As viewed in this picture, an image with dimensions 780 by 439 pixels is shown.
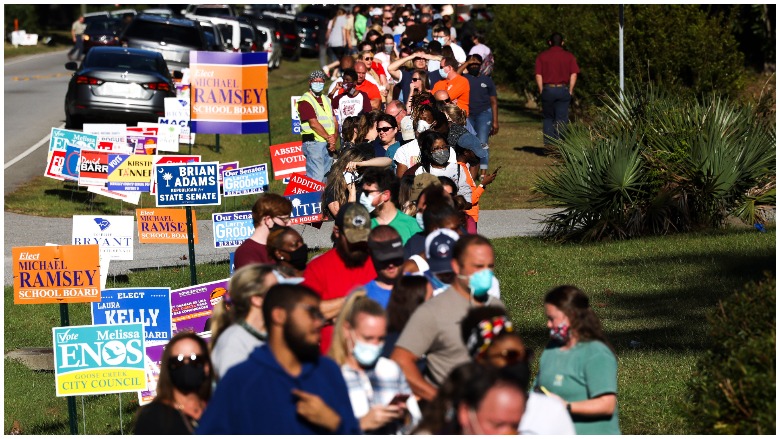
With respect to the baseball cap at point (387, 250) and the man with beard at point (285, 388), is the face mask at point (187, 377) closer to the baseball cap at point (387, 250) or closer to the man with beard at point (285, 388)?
the man with beard at point (285, 388)

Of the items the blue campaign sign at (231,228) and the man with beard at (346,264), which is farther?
the blue campaign sign at (231,228)

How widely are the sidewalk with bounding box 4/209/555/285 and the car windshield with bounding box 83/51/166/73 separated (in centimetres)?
679

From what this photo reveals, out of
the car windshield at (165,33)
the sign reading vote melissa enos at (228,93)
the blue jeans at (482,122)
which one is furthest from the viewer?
the car windshield at (165,33)

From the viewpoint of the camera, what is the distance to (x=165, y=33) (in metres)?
31.8

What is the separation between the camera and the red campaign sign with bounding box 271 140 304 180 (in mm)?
15711

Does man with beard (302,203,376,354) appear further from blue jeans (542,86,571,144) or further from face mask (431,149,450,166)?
blue jeans (542,86,571,144)

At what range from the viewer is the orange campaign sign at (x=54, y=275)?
30.9 feet

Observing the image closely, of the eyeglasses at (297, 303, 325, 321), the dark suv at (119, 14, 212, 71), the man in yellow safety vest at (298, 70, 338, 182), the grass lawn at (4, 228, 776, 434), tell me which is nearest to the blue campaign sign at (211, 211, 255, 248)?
the grass lawn at (4, 228, 776, 434)

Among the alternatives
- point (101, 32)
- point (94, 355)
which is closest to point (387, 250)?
point (94, 355)

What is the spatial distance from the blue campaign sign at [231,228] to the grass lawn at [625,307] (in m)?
1.57

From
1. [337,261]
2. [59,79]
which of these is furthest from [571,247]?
[59,79]

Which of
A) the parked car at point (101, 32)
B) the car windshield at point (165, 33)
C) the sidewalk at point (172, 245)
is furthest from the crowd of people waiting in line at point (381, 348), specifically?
the parked car at point (101, 32)

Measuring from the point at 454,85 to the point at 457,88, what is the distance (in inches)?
2.2

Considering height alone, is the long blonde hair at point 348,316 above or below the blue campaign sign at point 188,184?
above
